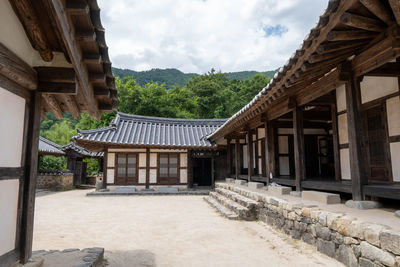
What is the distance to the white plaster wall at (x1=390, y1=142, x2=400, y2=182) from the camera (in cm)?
445

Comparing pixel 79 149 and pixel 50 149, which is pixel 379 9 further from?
pixel 79 149

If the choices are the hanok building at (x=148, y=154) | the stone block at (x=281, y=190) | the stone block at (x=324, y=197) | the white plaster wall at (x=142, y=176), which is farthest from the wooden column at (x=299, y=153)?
the white plaster wall at (x=142, y=176)

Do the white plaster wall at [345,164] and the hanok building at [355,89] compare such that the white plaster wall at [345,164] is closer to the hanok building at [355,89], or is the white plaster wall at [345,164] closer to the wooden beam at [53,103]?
the hanok building at [355,89]

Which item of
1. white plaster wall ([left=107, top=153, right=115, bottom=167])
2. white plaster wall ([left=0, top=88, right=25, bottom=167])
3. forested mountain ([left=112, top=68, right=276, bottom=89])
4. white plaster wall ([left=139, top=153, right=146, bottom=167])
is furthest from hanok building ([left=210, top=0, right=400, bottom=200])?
forested mountain ([left=112, top=68, right=276, bottom=89])

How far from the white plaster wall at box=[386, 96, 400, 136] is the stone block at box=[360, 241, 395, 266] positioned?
2.31 metres

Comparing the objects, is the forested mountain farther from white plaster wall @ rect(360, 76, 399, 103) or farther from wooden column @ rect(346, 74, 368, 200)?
wooden column @ rect(346, 74, 368, 200)

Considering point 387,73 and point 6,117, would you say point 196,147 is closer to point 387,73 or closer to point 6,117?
point 387,73

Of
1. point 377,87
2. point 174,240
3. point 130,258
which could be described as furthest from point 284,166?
point 130,258

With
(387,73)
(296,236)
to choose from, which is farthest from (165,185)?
(387,73)

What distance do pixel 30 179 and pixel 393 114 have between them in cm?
557

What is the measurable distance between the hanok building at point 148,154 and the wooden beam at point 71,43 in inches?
431

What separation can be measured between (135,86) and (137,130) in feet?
43.8

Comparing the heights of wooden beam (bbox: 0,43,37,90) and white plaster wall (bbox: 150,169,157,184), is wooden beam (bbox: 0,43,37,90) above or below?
above

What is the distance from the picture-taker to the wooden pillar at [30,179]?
3.16 meters
